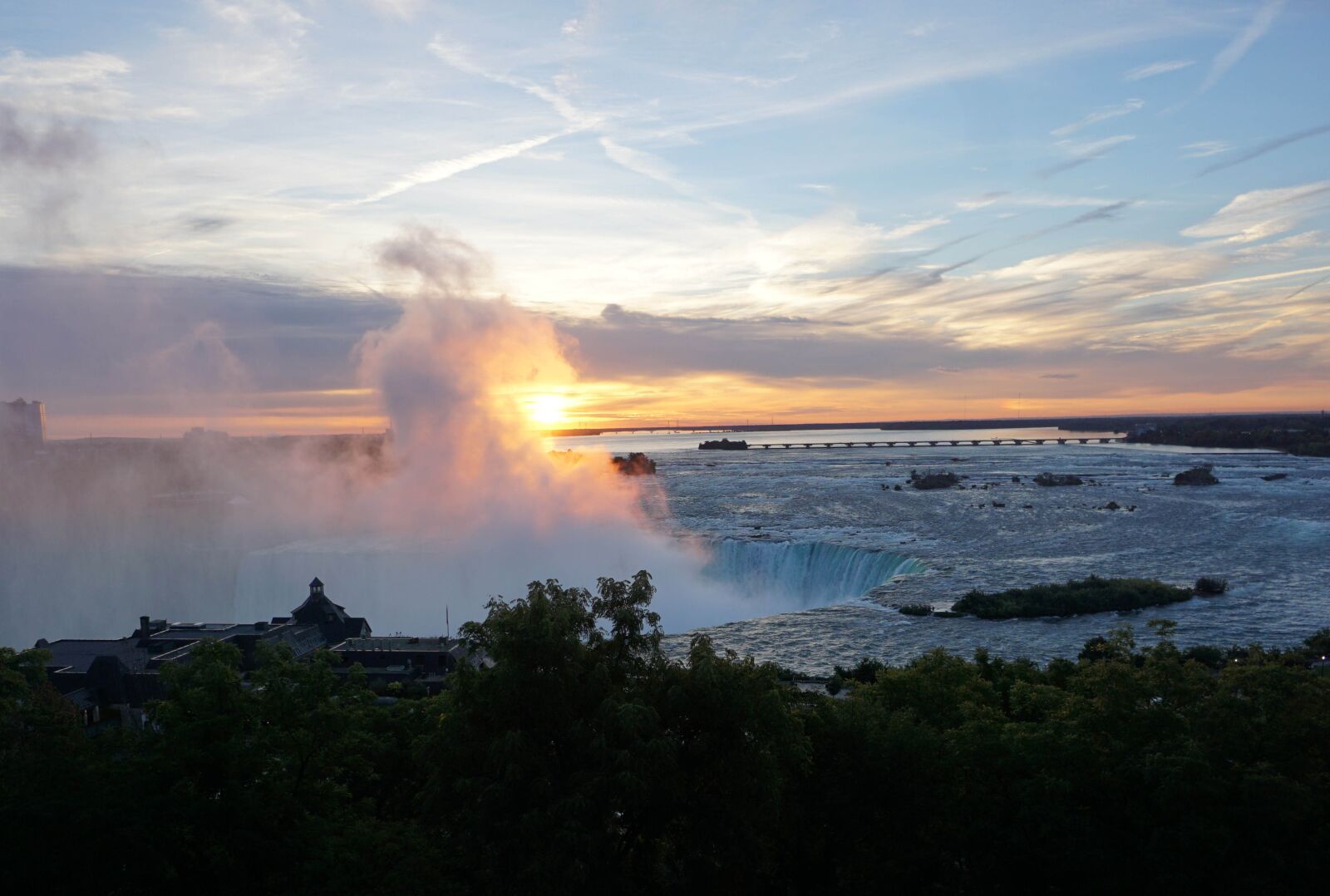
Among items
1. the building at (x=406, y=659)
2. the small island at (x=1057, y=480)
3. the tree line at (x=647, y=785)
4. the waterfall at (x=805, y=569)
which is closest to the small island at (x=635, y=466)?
the small island at (x=1057, y=480)

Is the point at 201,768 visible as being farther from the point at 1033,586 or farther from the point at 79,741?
the point at 1033,586

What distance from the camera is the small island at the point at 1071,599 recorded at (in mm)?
44000

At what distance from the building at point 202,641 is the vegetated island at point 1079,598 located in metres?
25.3

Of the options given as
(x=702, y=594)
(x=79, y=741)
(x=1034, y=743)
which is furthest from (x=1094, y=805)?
(x=702, y=594)

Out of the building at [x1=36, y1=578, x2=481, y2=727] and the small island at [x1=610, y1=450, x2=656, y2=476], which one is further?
the small island at [x1=610, y1=450, x2=656, y2=476]

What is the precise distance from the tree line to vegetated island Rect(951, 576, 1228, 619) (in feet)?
91.5

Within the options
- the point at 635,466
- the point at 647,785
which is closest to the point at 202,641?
the point at 647,785

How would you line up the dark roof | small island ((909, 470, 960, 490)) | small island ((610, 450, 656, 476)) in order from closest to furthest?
the dark roof < small island ((909, 470, 960, 490)) < small island ((610, 450, 656, 476))

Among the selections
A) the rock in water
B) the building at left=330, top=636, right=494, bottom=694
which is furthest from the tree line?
the rock in water

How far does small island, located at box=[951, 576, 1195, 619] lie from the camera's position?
144ft

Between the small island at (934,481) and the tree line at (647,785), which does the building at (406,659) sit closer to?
the tree line at (647,785)

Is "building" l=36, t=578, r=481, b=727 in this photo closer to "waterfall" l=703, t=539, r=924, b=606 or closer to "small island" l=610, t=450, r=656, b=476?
"waterfall" l=703, t=539, r=924, b=606

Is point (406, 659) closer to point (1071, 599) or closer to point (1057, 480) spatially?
point (1071, 599)

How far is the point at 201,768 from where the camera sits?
44.3 ft
